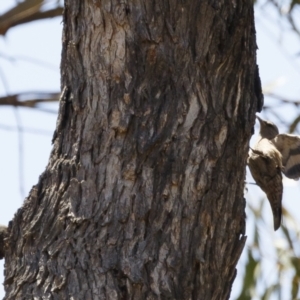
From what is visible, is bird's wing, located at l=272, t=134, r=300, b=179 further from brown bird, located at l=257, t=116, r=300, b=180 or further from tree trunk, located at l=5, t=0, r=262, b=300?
tree trunk, located at l=5, t=0, r=262, b=300

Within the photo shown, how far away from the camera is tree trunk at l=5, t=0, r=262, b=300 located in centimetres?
208

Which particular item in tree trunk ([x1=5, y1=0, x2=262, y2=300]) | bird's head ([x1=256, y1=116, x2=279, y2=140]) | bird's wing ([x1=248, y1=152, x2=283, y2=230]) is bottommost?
tree trunk ([x1=5, y1=0, x2=262, y2=300])

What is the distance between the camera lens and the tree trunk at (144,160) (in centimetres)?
208

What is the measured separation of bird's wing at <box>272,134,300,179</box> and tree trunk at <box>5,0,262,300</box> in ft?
5.09

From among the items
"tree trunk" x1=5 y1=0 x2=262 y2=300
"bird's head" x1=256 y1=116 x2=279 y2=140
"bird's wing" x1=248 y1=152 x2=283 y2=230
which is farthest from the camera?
"bird's head" x1=256 y1=116 x2=279 y2=140

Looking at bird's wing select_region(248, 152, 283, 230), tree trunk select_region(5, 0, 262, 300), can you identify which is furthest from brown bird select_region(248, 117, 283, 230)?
tree trunk select_region(5, 0, 262, 300)

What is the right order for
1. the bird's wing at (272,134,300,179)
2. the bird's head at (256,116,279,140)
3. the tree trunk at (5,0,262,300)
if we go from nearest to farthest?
the tree trunk at (5,0,262,300)
the bird's wing at (272,134,300,179)
the bird's head at (256,116,279,140)

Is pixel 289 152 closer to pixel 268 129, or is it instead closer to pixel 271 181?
pixel 271 181

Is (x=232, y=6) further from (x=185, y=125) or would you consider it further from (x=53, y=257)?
(x=53, y=257)

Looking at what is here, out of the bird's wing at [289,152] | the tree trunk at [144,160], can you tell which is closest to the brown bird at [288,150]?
the bird's wing at [289,152]

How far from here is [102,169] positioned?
Result: 2.20 metres

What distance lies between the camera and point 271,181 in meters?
4.16

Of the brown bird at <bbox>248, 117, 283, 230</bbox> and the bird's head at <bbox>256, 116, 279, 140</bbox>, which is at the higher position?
the bird's head at <bbox>256, 116, 279, 140</bbox>

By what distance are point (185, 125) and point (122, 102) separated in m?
0.20
